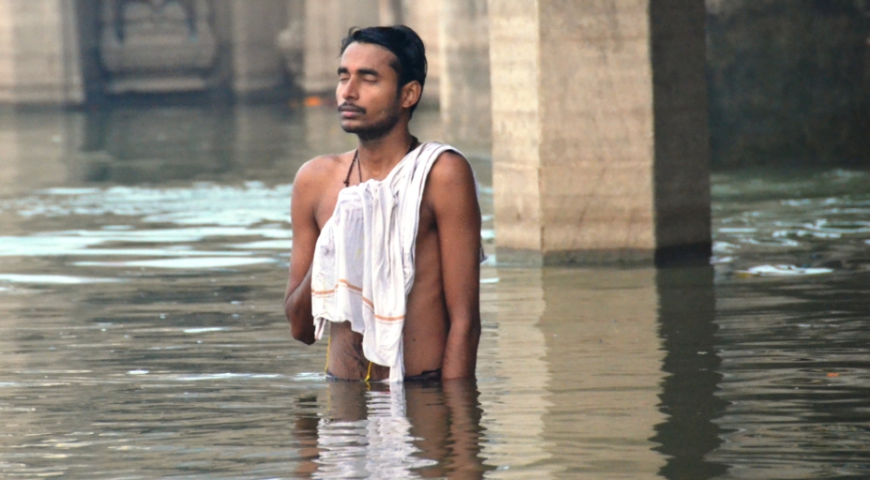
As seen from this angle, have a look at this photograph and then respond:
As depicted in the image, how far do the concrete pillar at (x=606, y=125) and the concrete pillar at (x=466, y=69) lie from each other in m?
11.0

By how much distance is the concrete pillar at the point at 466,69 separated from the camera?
863 inches

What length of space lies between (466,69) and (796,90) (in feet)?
18.6

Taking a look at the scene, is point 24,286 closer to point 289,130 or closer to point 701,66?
point 701,66

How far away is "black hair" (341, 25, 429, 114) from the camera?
5.09 metres

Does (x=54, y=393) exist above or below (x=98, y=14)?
below

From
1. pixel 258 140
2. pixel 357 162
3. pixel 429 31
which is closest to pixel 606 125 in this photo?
pixel 357 162

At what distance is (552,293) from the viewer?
945cm

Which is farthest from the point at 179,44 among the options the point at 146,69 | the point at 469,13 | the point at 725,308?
the point at 725,308

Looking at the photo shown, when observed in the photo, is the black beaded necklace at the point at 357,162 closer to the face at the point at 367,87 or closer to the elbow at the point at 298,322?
the face at the point at 367,87

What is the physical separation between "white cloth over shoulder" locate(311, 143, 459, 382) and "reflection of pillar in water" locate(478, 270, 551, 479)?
54cm

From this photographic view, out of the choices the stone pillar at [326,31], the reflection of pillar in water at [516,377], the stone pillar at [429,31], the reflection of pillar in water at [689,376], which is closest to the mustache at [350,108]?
the reflection of pillar in water at [516,377]

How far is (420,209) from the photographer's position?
5.13 meters

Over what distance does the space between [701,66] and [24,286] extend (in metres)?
4.91

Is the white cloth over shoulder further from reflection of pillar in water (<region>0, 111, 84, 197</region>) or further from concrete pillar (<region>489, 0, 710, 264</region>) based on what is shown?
reflection of pillar in water (<region>0, 111, 84, 197</region>)
